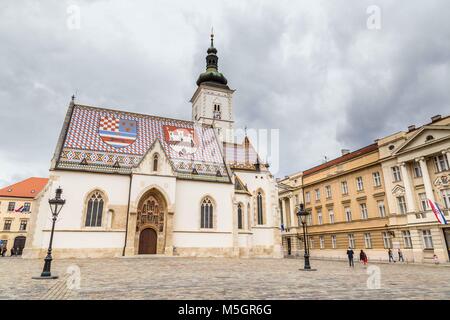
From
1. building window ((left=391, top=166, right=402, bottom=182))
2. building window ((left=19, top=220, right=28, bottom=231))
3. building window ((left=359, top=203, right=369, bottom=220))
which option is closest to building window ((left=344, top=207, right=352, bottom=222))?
building window ((left=359, top=203, right=369, bottom=220))

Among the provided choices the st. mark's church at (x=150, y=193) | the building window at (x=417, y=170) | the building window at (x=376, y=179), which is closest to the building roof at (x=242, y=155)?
the st. mark's church at (x=150, y=193)

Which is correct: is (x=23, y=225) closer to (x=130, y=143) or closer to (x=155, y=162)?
(x=130, y=143)

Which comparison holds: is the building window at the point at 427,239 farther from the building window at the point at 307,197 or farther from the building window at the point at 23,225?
the building window at the point at 23,225

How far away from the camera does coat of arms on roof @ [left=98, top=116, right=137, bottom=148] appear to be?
1242 inches

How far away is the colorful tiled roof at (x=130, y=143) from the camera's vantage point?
28.8 metres

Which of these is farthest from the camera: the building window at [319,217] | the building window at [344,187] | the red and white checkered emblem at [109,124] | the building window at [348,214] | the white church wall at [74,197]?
the building window at [319,217]

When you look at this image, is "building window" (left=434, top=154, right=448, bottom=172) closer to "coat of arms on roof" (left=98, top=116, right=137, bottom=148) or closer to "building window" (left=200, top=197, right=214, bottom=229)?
"building window" (left=200, top=197, right=214, bottom=229)

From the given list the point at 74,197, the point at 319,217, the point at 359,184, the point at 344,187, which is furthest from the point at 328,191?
the point at 74,197

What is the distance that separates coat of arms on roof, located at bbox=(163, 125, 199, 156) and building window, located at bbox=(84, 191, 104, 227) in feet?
33.5

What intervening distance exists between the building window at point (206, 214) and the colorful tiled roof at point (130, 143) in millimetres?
2810
